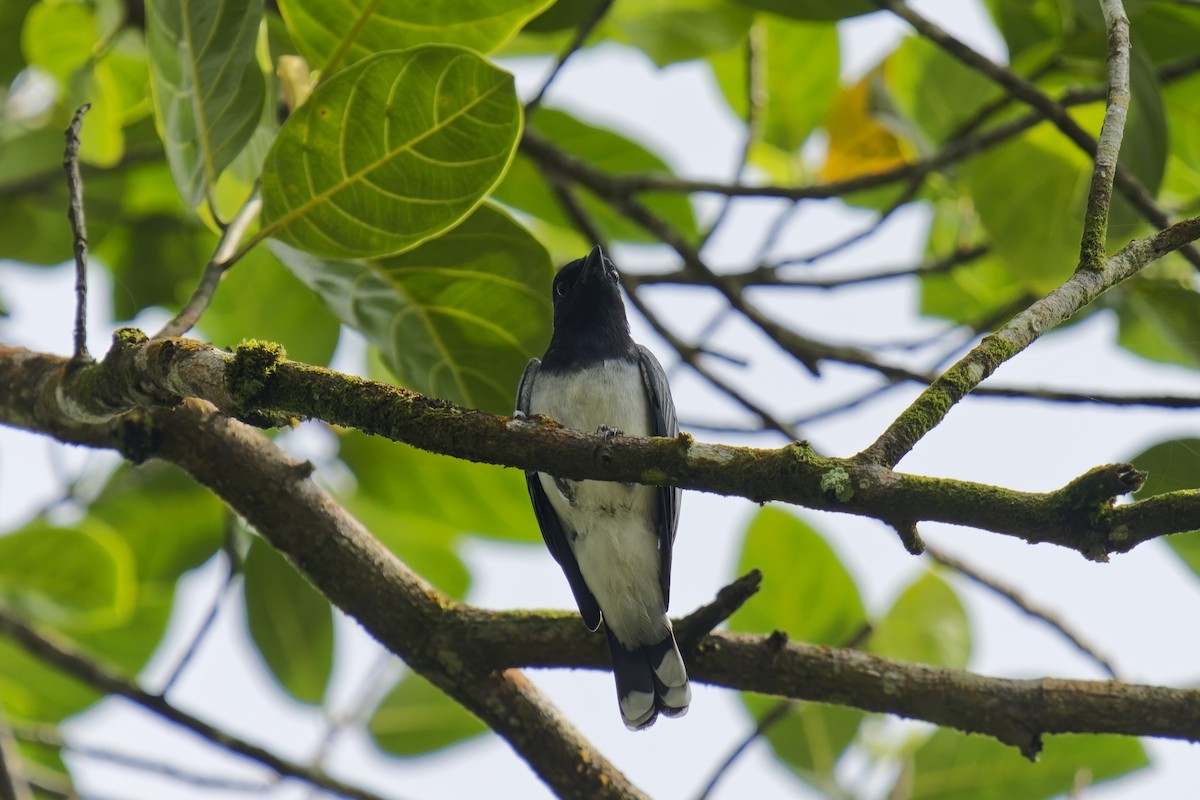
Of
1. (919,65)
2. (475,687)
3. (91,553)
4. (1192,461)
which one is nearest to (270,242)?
(475,687)

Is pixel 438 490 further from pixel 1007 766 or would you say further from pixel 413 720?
pixel 1007 766

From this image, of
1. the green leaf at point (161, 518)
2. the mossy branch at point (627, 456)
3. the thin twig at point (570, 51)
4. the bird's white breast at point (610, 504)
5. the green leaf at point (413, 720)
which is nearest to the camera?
the mossy branch at point (627, 456)

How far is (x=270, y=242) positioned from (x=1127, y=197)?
236 cm

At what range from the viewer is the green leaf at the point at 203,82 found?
2.86 meters

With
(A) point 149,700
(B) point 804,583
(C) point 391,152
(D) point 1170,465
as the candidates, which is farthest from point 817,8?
(A) point 149,700

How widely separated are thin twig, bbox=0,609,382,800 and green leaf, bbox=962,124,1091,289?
2880mm

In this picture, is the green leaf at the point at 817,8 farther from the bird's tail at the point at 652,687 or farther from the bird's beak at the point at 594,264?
the bird's tail at the point at 652,687

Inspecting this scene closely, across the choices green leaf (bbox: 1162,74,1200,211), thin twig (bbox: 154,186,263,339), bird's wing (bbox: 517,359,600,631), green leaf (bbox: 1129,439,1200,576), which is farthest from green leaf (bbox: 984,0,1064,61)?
thin twig (bbox: 154,186,263,339)

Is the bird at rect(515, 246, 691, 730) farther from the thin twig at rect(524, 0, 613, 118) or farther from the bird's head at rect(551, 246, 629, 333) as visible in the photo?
the thin twig at rect(524, 0, 613, 118)

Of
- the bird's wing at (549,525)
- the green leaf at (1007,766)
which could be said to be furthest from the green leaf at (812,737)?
the bird's wing at (549,525)

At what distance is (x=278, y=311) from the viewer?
4.21 m

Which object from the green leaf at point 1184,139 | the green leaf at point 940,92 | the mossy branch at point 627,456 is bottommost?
the mossy branch at point 627,456

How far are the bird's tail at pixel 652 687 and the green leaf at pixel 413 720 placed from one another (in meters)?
1.12

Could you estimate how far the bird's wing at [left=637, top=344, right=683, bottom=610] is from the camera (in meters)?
4.07
